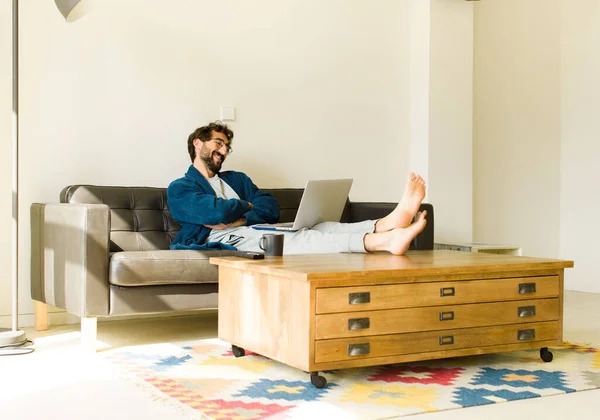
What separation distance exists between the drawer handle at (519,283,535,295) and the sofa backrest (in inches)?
76.6

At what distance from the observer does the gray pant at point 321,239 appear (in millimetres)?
3642

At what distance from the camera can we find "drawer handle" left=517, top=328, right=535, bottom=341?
3227 mm

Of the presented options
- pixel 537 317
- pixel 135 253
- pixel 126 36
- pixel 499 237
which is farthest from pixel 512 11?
pixel 135 253

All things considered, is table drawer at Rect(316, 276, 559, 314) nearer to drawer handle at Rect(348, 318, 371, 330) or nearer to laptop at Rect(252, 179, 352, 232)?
drawer handle at Rect(348, 318, 371, 330)

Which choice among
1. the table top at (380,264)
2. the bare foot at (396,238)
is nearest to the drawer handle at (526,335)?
the table top at (380,264)

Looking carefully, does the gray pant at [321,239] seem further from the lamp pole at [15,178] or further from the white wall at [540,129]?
the white wall at [540,129]

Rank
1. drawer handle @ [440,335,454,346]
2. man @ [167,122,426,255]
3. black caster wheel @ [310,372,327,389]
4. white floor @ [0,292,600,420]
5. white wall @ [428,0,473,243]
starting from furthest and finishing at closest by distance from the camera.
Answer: white wall @ [428,0,473,243]
man @ [167,122,426,255]
drawer handle @ [440,335,454,346]
black caster wheel @ [310,372,327,389]
white floor @ [0,292,600,420]

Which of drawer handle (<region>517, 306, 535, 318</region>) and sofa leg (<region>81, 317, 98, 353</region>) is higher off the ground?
drawer handle (<region>517, 306, 535, 318</region>)

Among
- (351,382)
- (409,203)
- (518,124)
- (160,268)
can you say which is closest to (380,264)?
(351,382)

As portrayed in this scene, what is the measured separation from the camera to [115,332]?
163 inches

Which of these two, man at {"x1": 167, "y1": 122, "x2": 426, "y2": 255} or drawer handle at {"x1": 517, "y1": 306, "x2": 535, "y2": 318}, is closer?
drawer handle at {"x1": 517, "y1": 306, "x2": 535, "y2": 318}

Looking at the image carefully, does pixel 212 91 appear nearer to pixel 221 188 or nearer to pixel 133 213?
pixel 221 188

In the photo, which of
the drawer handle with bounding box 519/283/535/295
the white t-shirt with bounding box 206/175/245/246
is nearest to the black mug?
the white t-shirt with bounding box 206/175/245/246

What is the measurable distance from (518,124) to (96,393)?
445 cm
